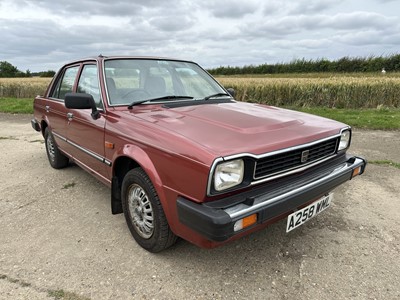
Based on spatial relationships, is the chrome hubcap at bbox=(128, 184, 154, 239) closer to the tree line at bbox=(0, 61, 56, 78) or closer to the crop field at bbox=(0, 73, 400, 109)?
the crop field at bbox=(0, 73, 400, 109)

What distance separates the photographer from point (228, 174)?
2.06 m

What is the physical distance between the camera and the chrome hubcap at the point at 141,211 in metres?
2.63

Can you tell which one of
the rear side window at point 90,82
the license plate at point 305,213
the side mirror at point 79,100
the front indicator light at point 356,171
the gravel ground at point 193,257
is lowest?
the gravel ground at point 193,257

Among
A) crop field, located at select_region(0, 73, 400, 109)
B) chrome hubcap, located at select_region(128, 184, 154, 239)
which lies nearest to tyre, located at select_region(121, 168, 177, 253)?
chrome hubcap, located at select_region(128, 184, 154, 239)

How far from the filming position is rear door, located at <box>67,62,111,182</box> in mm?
3191

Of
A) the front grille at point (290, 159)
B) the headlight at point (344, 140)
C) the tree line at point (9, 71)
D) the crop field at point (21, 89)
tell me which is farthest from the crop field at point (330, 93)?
the tree line at point (9, 71)

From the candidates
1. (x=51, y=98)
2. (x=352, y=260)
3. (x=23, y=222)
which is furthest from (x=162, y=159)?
(x=51, y=98)

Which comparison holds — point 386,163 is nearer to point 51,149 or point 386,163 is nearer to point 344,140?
point 344,140

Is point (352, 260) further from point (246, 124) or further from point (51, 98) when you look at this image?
point (51, 98)

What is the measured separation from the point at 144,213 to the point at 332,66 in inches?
1191

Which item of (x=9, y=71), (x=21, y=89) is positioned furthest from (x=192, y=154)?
(x=9, y=71)

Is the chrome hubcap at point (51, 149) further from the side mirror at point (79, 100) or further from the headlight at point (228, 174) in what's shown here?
the headlight at point (228, 174)

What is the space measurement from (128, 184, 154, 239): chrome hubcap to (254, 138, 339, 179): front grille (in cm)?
95

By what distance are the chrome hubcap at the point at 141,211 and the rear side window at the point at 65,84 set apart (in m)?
2.04
